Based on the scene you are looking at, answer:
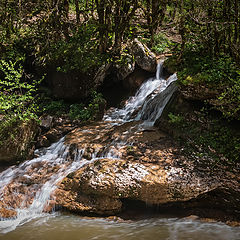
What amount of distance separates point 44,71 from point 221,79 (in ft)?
21.7

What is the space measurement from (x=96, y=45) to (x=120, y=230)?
714 cm

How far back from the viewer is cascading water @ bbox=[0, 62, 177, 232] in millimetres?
4980

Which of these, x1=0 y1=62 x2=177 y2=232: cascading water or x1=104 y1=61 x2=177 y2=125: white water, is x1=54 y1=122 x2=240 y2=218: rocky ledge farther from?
x1=104 y1=61 x2=177 y2=125: white water

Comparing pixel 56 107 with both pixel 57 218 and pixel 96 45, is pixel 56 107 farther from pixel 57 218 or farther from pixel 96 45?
pixel 57 218

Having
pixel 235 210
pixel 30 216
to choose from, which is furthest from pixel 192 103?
pixel 30 216

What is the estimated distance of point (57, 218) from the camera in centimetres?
470

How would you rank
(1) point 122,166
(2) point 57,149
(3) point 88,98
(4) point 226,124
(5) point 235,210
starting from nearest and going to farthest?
(5) point 235,210, (1) point 122,166, (4) point 226,124, (2) point 57,149, (3) point 88,98

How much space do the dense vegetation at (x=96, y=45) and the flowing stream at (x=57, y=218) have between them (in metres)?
1.46

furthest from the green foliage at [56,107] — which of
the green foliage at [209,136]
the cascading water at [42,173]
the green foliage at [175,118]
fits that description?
the green foliage at [209,136]

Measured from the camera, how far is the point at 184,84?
604cm

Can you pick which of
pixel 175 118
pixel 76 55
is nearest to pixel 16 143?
pixel 76 55

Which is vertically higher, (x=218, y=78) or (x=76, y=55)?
(x=76, y=55)

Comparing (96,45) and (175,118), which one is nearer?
(175,118)

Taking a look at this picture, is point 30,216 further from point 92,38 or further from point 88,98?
point 92,38
